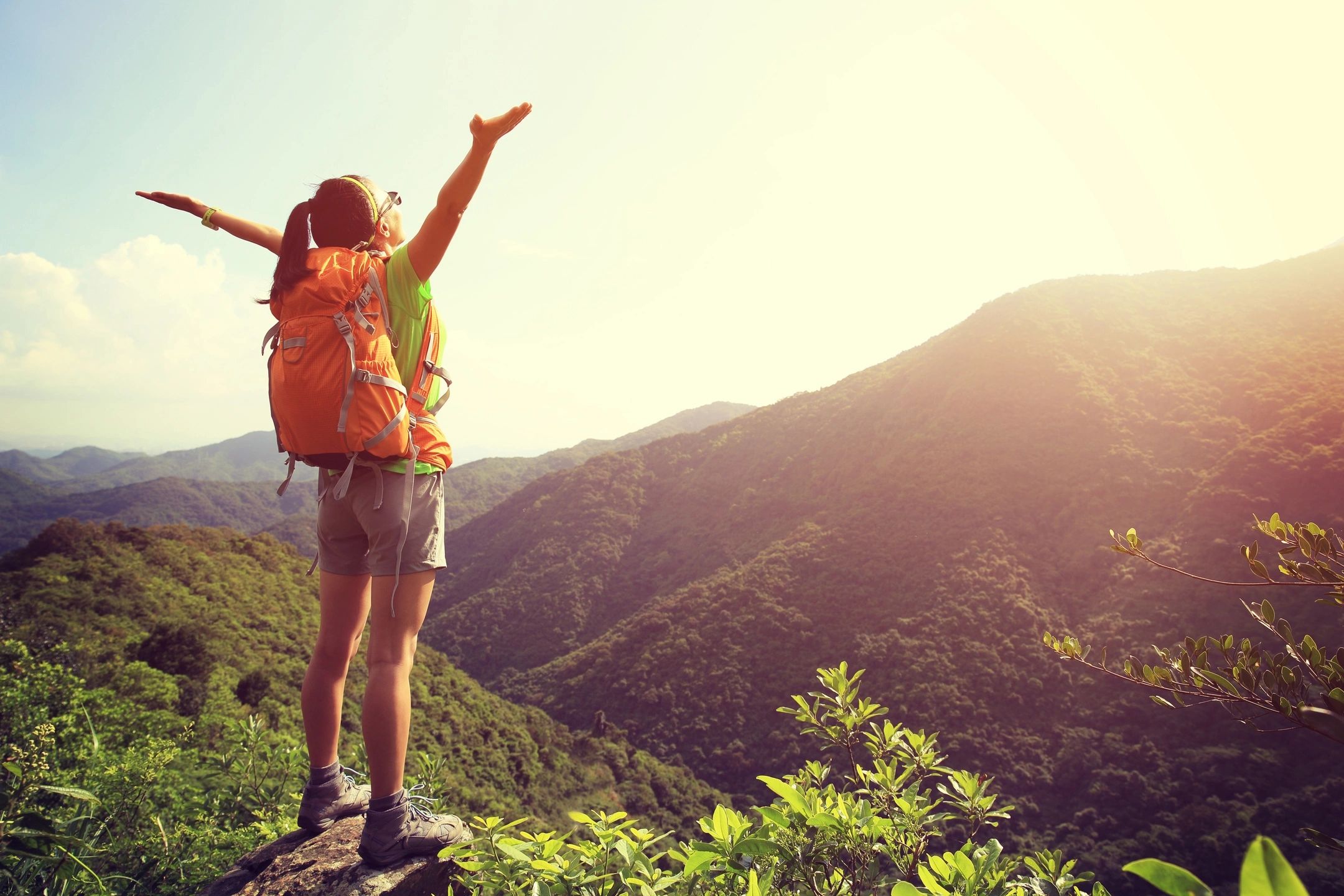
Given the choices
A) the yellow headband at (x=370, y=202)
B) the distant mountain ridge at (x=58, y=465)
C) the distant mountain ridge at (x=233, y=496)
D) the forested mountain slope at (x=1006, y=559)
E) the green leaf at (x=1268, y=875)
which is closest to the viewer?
the green leaf at (x=1268, y=875)

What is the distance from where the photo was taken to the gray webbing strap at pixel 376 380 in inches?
71.0

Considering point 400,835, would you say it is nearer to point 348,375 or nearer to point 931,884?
point 348,375

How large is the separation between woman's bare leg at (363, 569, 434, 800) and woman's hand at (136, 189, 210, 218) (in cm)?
164

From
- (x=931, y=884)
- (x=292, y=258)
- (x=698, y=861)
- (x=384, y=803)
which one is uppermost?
(x=292, y=258)

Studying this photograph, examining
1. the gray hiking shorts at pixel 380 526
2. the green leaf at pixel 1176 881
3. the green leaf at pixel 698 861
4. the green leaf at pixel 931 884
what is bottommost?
the green leaf at pixel 931 884

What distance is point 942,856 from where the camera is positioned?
1.41 meters

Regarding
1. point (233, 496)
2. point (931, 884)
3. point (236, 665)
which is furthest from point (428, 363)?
point (233, 496)

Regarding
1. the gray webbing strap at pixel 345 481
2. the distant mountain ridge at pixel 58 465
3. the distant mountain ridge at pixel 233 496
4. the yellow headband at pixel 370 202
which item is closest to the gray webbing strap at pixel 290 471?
the gray webbing strap at pixel 345 481

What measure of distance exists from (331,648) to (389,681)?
13.6 inches

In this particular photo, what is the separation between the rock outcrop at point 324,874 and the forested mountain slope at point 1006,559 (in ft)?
106

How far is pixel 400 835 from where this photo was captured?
1973 mm

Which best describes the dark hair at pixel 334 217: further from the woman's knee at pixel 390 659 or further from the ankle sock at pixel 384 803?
the ankle sock at pixel 384 803

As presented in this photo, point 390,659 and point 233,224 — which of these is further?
point 233,224

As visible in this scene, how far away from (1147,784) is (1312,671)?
35791 mm
